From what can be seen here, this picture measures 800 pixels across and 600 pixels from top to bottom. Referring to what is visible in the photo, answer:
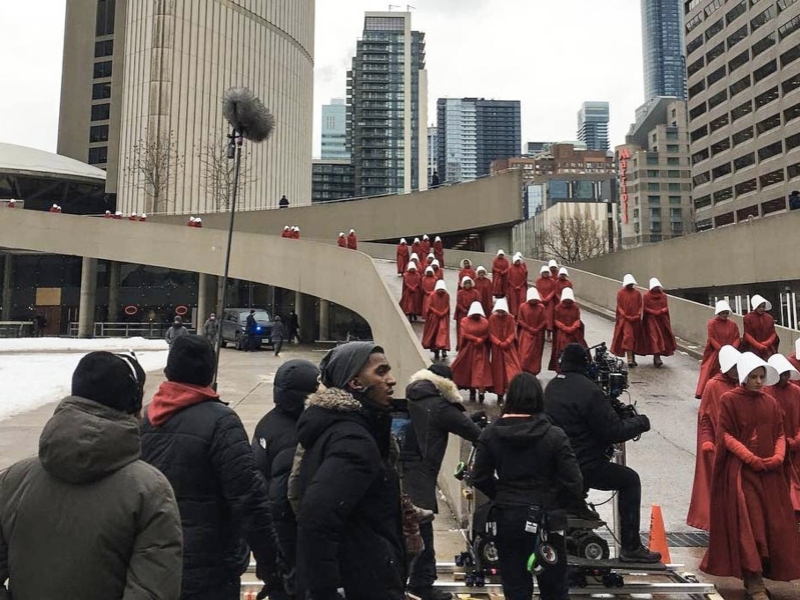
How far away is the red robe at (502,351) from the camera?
373 inches

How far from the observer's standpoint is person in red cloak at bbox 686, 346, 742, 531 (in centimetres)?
474

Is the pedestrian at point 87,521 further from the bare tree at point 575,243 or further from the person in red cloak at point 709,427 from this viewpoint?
the bare tree at point 575,243

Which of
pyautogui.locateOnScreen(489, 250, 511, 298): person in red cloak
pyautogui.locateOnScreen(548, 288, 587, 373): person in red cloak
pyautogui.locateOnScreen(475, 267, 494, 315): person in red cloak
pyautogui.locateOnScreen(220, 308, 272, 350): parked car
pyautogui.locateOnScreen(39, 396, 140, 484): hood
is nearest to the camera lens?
pyautogui.locateOnScreen(39, 396, 140, 484): hood

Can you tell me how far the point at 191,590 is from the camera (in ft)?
8.91

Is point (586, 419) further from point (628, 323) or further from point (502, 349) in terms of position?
point (628, 323)

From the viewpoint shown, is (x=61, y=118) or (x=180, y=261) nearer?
(x=180, y=261)

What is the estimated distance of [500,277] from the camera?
16.6 m

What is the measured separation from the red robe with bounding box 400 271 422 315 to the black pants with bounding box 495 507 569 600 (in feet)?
41.0

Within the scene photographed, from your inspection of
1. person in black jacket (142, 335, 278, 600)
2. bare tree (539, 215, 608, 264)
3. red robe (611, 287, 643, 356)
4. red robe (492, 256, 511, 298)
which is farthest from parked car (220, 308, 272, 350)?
bare tree (539, 215, 608, 264)

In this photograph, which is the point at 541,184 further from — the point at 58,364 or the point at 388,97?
the point at 58,364

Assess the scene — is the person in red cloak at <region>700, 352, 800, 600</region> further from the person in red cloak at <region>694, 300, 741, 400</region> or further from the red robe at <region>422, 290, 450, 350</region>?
the red robe at <region>422, 290, 450, 350</region>

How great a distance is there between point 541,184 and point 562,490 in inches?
5454

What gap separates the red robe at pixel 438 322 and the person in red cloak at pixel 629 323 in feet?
10.6

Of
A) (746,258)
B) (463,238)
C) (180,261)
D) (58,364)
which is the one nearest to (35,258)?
(180,261)
